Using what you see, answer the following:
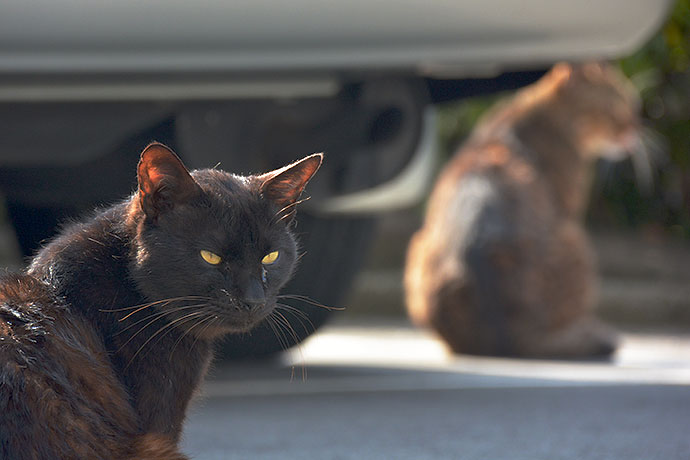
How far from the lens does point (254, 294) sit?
7.07 feet

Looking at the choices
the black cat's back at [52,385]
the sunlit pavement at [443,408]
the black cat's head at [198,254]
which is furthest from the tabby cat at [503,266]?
the black cat's back at [52,385]

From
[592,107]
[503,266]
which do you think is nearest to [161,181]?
[503,266]

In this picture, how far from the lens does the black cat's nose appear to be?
215 cm

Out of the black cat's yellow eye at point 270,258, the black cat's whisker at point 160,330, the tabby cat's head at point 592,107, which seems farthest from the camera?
the tabby cat's head at point 592,107

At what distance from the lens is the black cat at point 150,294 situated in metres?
1.96

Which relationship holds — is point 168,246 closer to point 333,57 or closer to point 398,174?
point 333,57

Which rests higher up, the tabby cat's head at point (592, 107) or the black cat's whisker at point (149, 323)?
the tabby cat's head at point (592, 107)

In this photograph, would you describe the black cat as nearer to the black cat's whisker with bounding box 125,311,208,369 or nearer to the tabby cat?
the black cat's whisker with bounding box 125,311,208,369

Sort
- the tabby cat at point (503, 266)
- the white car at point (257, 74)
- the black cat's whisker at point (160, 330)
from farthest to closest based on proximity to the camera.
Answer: the tabby cat at point (503, 266) → the white car at point (257, 74) → the black cat's whisker at point (160, 330)

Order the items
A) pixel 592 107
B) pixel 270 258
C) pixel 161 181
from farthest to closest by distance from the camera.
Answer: pixel 592 107, pixel 270 258, pixel 161 181

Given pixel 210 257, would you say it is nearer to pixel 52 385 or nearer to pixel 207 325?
pixel 207 325

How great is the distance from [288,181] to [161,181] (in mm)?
349

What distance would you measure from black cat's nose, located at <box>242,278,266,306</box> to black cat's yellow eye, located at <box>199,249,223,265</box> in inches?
3.2

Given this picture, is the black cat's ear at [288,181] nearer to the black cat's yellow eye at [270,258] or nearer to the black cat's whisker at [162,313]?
the black cat's yellow eye at [270,258]
